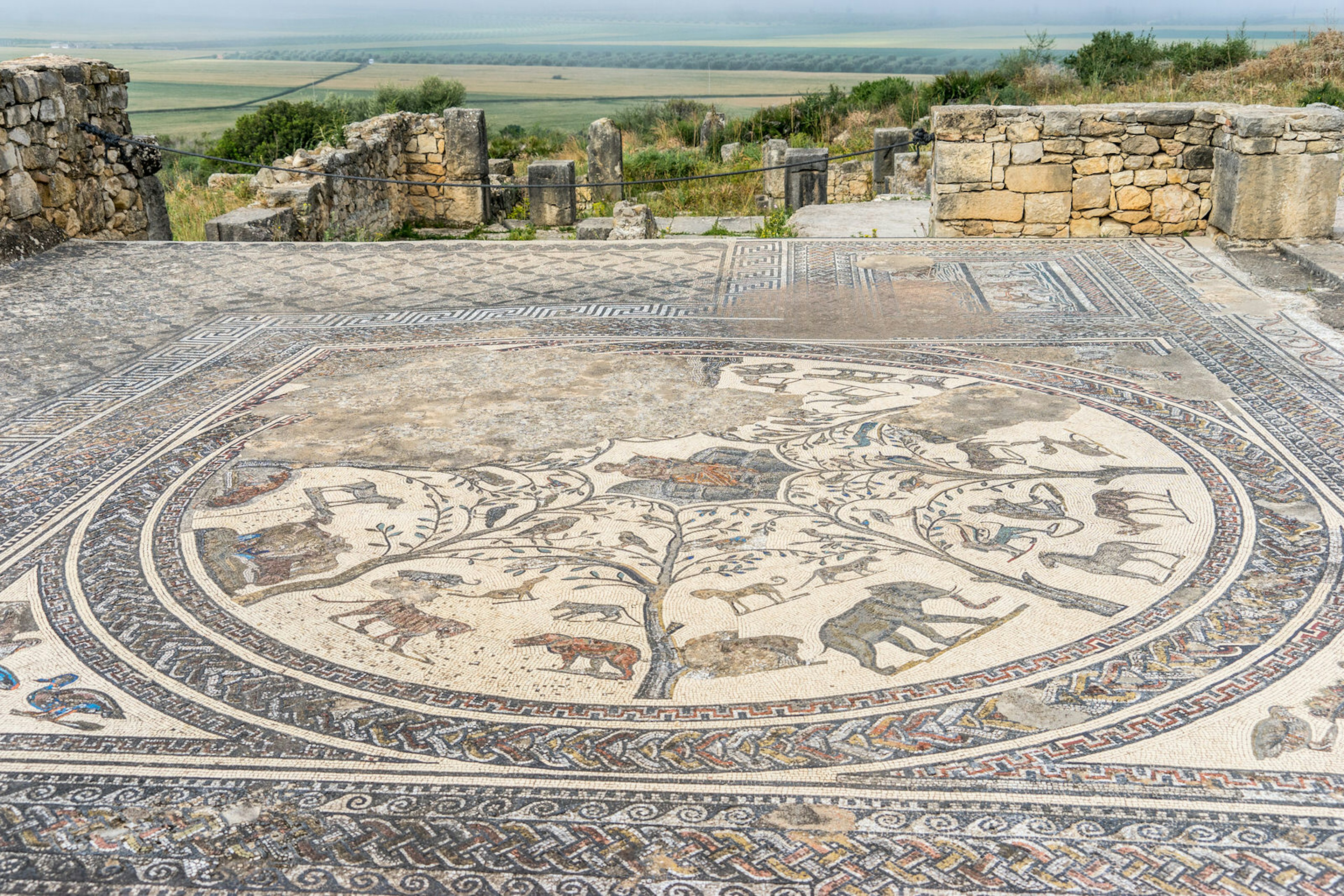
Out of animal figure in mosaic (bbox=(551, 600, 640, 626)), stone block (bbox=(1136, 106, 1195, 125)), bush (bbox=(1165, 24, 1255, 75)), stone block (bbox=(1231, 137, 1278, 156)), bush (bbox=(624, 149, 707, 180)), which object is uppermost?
bush (bbox=(1165, 24, 1255, 75))

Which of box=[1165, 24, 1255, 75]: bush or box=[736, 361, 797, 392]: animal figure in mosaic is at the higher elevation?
box=[1165, 24, 1255, 75]: bush

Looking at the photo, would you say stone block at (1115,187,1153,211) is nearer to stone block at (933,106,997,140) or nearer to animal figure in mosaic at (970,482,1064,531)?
stone block at (933,106,997,140)

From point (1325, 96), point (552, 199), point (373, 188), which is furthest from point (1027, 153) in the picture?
point (1325, 96)

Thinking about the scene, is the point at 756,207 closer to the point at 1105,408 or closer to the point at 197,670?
the point at 1105,408

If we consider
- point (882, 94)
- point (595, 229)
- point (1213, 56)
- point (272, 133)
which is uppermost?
point (1213, 56)

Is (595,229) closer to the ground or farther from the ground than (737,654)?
farther from the ground

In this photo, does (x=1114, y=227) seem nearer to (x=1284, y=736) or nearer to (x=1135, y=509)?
(x=1135, y=509)

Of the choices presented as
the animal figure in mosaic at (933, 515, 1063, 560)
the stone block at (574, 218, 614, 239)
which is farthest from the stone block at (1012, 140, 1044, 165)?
the animal figure in mosaic at (933, 515, 1063, 560)
